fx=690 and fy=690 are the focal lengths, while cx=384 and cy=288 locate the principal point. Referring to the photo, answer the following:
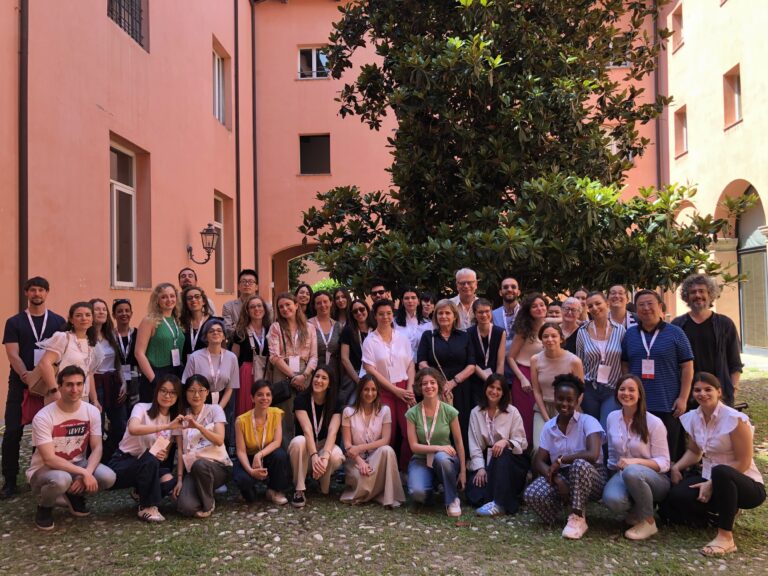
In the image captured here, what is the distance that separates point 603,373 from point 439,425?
1.37m

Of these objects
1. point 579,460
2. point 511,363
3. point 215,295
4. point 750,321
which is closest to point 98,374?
point 511,363

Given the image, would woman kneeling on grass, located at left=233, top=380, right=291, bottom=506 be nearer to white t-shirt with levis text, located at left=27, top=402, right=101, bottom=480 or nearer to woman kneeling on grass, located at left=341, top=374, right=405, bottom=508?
woman kneeling on grass, located at left=341, top=374, right=405, bottom=508

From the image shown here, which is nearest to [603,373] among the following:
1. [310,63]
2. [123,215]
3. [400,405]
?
[400,405]

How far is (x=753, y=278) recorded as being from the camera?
15.9 metres

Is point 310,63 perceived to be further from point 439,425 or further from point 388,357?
point 439,425

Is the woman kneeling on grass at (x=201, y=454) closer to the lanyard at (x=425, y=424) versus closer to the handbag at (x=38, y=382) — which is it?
the handbag at (x=38, y=382)

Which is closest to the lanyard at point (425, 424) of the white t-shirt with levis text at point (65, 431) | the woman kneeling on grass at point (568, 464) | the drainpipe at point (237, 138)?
the woman kneeling on grass at point (568, 464)

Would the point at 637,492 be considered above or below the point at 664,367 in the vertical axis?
below

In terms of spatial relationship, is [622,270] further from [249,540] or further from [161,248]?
[161,248]

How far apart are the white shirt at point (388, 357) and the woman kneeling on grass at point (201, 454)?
4.41ft

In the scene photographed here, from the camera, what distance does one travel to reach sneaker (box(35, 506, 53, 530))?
4.79 m

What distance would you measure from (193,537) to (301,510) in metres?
0.90

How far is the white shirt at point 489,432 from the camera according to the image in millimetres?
5438

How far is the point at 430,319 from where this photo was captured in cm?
695
